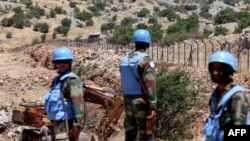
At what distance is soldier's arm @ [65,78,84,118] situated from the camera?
6715 millimetres

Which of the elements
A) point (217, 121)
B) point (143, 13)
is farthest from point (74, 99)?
point (143, 13)

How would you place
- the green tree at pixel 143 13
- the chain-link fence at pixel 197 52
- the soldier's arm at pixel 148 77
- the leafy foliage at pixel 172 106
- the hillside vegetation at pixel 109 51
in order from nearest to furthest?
1. the soldier's arm at pixel 148 77
2. the leafy foliage at pixel 172 106
3. the hillside vegetation at pixel 109 51
4. the chain-link fence at pixel 197 52
5. the green tree at pixel 143 13

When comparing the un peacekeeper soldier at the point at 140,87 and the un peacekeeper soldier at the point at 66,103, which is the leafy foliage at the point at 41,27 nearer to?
the un peacekeeper soldier at the point at 140,87

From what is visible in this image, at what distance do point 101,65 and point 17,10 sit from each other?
5624 cm

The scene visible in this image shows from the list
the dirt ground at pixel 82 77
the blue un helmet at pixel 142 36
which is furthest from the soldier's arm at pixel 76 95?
the dirt ground at pixel 82 77

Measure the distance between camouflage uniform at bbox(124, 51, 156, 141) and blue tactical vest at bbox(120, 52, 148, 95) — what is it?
0.05 meters

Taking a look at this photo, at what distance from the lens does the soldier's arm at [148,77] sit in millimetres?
7547

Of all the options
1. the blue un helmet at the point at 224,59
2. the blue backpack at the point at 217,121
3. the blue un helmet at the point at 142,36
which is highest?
the blue un helmet at the point at 142,36

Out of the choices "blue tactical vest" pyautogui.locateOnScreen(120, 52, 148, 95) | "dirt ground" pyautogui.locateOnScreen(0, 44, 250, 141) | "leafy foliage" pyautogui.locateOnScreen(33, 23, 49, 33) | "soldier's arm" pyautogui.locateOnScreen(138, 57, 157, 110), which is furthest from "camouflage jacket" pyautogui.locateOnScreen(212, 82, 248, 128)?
"leafy foliage" pyautogui.locateOnScreen(33, 23, 49, 33)

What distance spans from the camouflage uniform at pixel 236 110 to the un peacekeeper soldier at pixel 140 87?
242 cm

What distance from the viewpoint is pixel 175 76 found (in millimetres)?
14242

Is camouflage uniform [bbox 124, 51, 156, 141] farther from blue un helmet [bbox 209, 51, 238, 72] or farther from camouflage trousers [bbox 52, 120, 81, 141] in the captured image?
blue un helmet [bbox 209, 51, 238, 72]

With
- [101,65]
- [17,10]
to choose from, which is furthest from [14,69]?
[17,10]

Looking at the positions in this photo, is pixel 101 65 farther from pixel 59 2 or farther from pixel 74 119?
pixel 59 2
